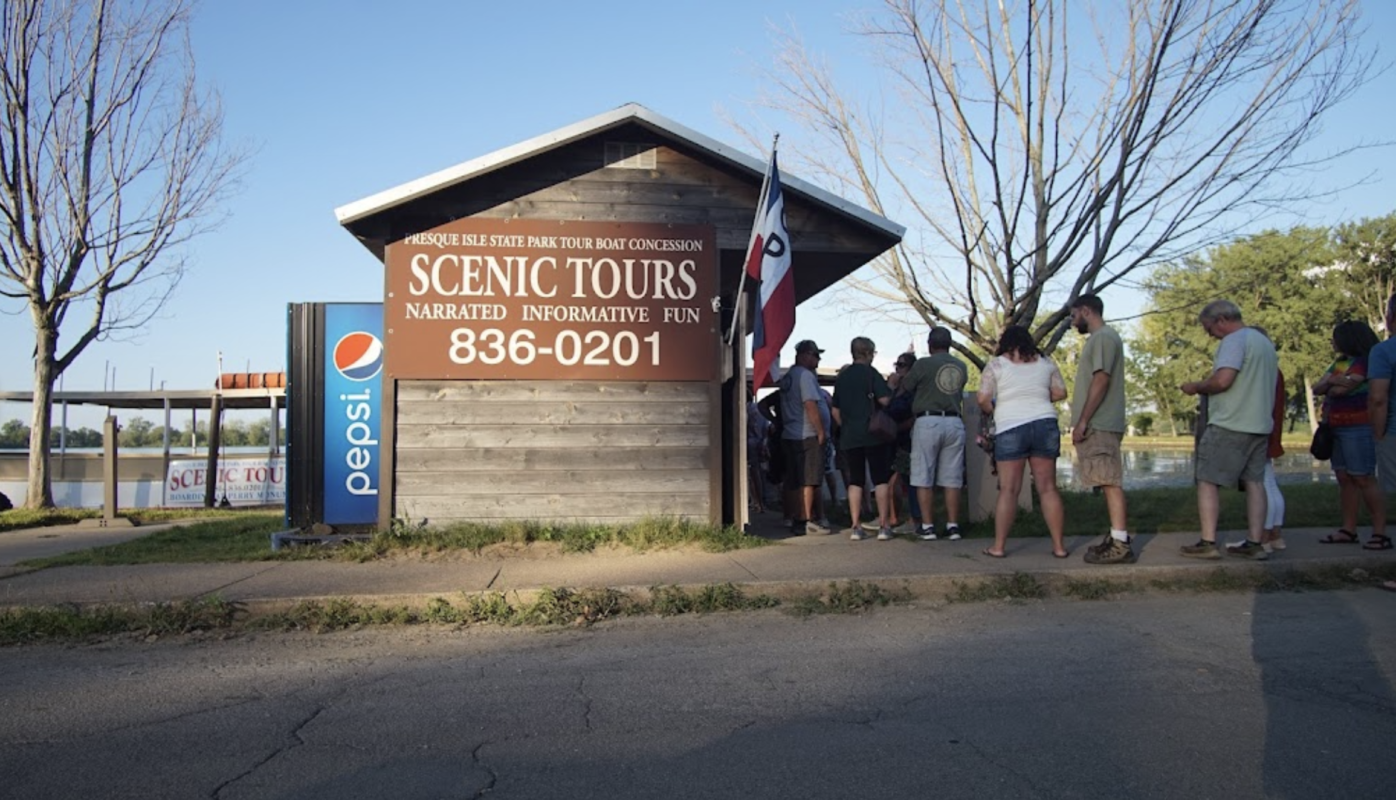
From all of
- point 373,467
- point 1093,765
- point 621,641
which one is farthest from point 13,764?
point 373,467

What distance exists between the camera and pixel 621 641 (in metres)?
5.28

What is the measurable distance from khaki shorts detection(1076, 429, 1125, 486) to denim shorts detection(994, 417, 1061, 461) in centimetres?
19

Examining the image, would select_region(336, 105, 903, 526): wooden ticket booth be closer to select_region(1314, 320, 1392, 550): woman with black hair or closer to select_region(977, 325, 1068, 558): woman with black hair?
select_region(977, 325, 1068, 558): woman with black hair

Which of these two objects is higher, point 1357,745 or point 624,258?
point 624,258

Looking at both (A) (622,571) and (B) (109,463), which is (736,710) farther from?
(B) (109,463)

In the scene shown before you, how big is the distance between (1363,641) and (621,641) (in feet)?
13.2

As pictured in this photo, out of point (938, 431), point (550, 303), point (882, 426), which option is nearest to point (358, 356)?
point (550, 303)

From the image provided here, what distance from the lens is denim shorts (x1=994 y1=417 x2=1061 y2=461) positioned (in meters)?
6.90

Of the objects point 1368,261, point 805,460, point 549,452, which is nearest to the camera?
point 549,452

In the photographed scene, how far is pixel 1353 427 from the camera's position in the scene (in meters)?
7.35

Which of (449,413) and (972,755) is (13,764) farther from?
(449,413)

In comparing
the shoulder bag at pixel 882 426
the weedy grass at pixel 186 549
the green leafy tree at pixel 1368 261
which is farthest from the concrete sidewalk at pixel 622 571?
the green leafy tree at pixel 1368 261

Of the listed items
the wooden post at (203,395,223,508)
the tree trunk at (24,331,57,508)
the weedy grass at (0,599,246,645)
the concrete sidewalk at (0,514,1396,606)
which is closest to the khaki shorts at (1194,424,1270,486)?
the concrete sidewalk at (0,514,1396,606)

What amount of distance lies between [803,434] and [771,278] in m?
2.00
